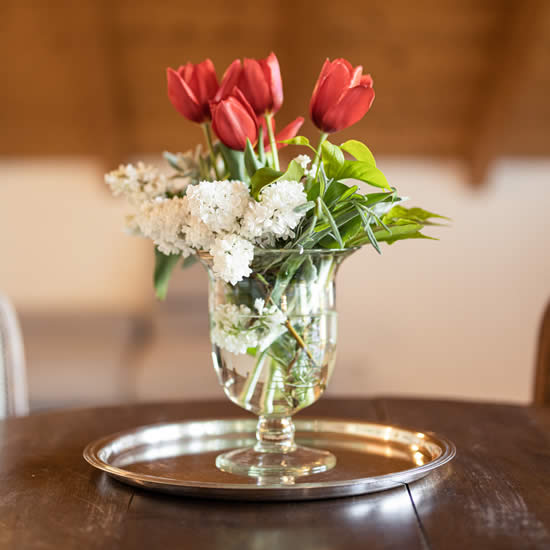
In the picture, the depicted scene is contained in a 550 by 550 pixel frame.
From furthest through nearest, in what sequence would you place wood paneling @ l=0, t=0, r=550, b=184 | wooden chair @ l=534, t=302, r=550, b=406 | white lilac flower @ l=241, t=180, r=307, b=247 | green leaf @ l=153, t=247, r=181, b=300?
wood paneling @ l=0, t=0, r=550, b=184
wooden chair @ l=534, t=302, r=550, b=406
green leaf @ l=153, t=247, r=181, b=300
white lilac flower @ l=241, t=180, r=307, b=247

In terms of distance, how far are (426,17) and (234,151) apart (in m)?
3.47

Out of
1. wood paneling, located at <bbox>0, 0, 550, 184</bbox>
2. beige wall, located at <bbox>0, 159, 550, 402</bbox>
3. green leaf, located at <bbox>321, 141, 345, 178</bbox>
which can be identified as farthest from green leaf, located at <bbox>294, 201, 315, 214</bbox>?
beige wall, located at <bbox>0, 159, 550, 402</bbox>

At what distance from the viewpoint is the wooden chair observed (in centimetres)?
149

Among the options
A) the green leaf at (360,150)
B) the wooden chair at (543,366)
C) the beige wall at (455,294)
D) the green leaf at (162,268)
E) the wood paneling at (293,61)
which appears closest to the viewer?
the green leaf at (360,150)

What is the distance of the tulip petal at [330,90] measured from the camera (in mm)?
899

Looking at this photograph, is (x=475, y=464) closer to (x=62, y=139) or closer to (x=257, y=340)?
(x=257, y=340)

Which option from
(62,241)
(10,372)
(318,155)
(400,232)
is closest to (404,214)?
(400,232)

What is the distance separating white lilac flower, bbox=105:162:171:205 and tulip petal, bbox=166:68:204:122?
0.09 metres

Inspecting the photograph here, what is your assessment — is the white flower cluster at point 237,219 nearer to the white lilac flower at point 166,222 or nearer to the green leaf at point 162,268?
the white lilac flower at point 166,222

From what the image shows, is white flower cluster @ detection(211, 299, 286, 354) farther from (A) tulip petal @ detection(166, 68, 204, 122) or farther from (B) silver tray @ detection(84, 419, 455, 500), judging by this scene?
(A) tulip petal @ detection(166, 68, 204, 122)

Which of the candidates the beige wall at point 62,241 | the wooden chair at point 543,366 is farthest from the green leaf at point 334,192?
the beige wall at point 62,241

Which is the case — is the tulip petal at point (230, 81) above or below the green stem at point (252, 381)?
above

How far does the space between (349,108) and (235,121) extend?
142mm

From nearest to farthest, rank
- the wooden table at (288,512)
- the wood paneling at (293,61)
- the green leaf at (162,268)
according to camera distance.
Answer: the wooden table at (288,512) → the green leaf at (162,268) → the wood paneling at (293,61)
